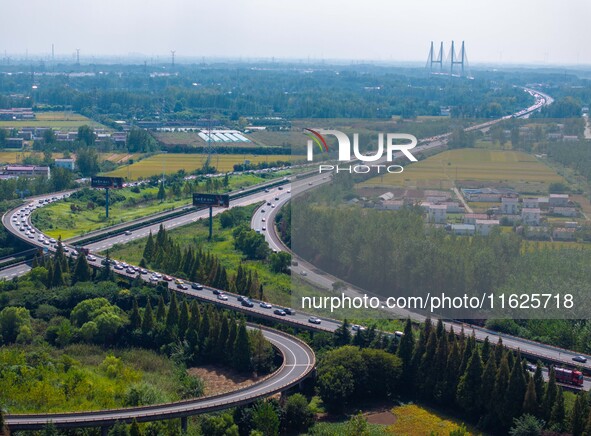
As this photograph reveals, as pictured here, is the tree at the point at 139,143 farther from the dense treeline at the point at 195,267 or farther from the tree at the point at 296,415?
the tree at the point at 296,415

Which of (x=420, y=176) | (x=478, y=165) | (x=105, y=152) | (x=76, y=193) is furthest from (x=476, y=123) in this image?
(x=105, y=152)

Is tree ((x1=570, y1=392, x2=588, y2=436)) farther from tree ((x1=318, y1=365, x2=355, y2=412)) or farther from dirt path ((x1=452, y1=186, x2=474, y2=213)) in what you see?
dirt path ((x1=452, y1=186, x2=474, y2=213))

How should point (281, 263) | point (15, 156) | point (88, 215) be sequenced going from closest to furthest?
1. point (281, 263)
2. point (88, 215)
3. point (15, 156)

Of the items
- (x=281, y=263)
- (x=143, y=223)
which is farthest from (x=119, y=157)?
(x=281, y=263)

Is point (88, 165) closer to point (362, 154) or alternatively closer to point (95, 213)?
point (95, 213)

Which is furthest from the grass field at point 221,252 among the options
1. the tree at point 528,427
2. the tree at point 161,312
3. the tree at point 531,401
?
the tree at point 528,427

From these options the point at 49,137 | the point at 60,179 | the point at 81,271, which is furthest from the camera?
the point at 49,137
